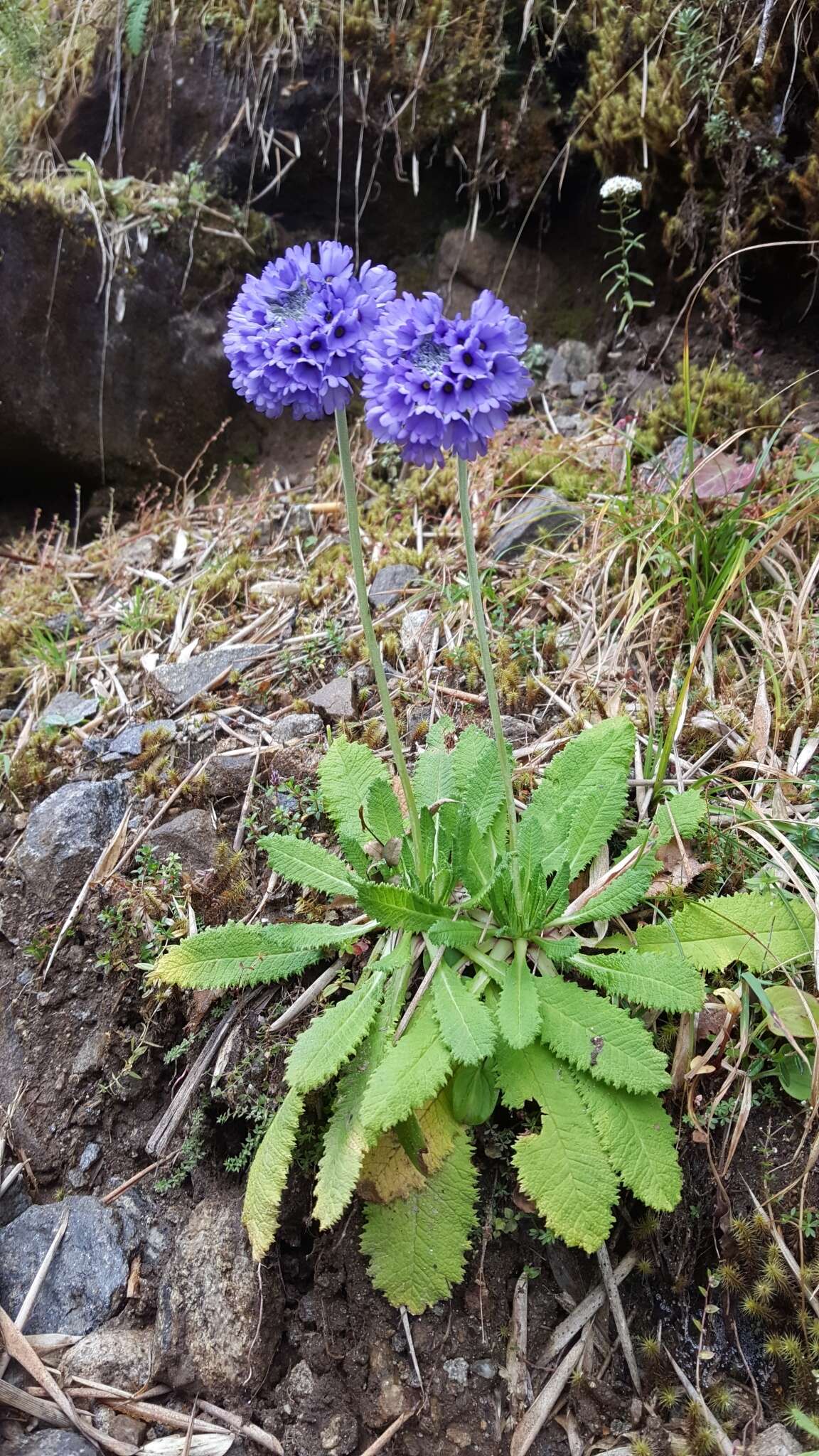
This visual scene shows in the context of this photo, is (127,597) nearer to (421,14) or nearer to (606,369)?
(606,369)

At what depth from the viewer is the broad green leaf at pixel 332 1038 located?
2045 millimetres

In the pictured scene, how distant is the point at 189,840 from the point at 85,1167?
0.94m

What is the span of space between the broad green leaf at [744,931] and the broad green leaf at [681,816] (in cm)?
19

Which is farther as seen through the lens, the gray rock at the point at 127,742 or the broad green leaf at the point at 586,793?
the gray rock at the point at 127,742

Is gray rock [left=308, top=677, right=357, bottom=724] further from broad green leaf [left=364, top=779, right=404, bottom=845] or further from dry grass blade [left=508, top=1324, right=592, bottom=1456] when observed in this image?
dry grass blade [left=508, top=1324, right=592, bottom=1456]

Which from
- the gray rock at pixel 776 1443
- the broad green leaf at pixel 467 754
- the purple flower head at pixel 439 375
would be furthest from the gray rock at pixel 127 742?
the gray rock at pixel 776 1443

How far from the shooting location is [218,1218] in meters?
2.23

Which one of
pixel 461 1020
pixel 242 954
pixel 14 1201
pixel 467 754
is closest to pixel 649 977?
pixel 461 1020

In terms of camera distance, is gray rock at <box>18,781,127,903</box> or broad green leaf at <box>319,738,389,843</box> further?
gray rock at <box>18,781,127,903</box>

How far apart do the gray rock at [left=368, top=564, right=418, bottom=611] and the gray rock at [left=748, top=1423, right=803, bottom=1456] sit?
2654 mm

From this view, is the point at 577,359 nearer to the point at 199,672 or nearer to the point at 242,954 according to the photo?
the point at 199,672

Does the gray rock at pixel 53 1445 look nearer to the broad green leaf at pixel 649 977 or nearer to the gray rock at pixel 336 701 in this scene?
the broad green leaf at pixel 649 977

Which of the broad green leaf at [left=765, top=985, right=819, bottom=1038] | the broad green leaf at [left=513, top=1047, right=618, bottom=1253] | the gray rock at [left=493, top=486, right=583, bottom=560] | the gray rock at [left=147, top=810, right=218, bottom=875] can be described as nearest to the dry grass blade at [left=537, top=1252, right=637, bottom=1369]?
the broad green leaf at [left=513, top=1047, right=618, bottom=1253]

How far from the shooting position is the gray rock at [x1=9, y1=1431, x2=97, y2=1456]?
1.92 metres
